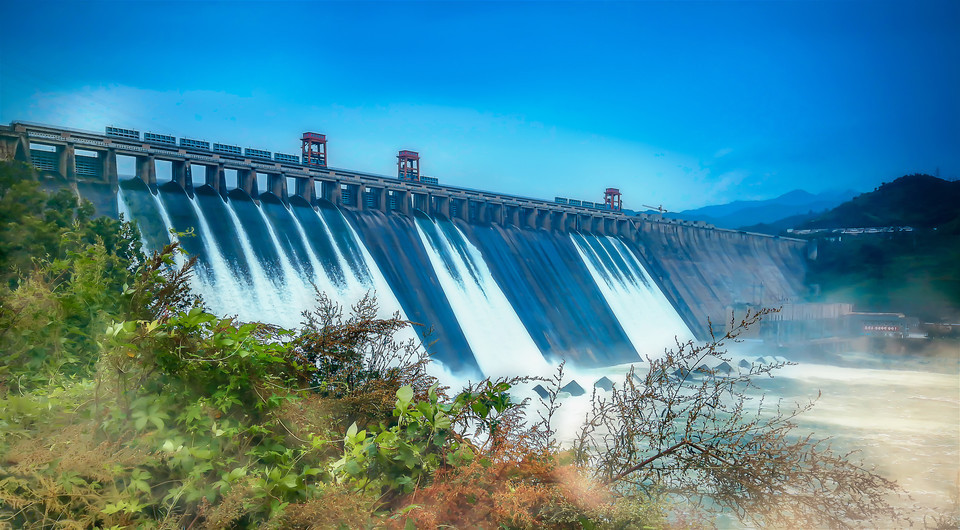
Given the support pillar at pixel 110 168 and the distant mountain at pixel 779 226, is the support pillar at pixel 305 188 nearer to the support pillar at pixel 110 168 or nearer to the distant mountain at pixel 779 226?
the support pillar at pixel 110 168

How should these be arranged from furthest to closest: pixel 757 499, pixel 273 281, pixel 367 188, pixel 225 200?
1. pixel 367 188
2. pixel 225 200
3. pixel 273 281
4. pixel 757 499

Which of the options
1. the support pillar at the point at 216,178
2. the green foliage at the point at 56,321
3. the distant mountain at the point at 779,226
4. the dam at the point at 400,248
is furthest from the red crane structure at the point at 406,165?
the distant mountain at the point at 779,226

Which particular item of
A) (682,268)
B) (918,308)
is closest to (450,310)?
(682,268)

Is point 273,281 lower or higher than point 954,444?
higher

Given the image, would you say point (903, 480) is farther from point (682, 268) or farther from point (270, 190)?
point (682, 268)

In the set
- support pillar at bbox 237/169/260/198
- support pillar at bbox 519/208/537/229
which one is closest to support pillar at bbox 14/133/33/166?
support pillar at bbox 237/169/260/198

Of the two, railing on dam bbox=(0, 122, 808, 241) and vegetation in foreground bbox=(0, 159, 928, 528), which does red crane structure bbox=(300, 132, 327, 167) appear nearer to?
railing on dam bbox=(0, 122, 808, 241)

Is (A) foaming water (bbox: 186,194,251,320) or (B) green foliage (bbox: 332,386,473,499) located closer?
(B) green foliage (bbox: 332,386,473,499)
